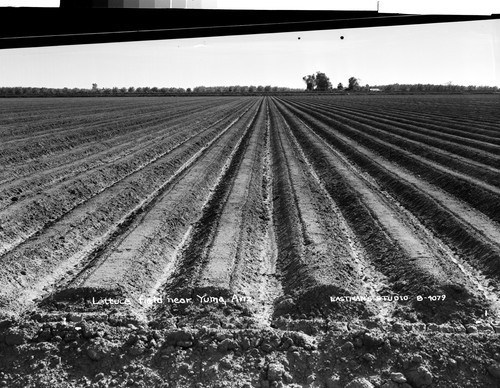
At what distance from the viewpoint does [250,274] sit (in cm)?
490

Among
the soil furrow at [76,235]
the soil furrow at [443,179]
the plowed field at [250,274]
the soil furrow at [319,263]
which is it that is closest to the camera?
the plowed field at [250,274]

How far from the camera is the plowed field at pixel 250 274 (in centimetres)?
321

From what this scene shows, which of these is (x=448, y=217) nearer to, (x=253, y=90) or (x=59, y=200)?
(x=59, y=200)

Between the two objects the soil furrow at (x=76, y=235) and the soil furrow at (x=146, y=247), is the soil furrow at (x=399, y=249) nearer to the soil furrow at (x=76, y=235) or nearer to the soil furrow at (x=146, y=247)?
the soil furrow at (x=146, y=247)

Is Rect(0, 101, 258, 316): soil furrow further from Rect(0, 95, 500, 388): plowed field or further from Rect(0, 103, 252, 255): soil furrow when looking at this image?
Rect(0, 103, 252, 255): soil furrow

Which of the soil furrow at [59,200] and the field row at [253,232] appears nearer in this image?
the field row at [253,232]

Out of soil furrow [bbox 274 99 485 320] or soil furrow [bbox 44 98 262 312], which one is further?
soil furrow [bbox 44 98 262 312]

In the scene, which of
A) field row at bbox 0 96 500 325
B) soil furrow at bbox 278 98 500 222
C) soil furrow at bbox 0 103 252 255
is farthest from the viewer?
soil furrow at bbox 278 98 500 222

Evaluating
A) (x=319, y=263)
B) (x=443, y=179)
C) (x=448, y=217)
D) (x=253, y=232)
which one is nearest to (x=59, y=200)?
(x=253, y=232)

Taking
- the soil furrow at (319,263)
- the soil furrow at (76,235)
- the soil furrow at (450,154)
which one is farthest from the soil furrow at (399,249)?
the soil furrow at (76,235)

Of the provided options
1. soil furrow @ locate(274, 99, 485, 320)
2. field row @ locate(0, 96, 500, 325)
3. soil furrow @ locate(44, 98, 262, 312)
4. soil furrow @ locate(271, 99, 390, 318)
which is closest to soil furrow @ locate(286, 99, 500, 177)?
field row @ locate(0, 96, 500, 325)

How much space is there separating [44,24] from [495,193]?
7972 mm

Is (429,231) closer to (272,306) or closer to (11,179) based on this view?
(272,306)

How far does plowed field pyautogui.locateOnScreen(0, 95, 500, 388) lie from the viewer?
10.5 ft
